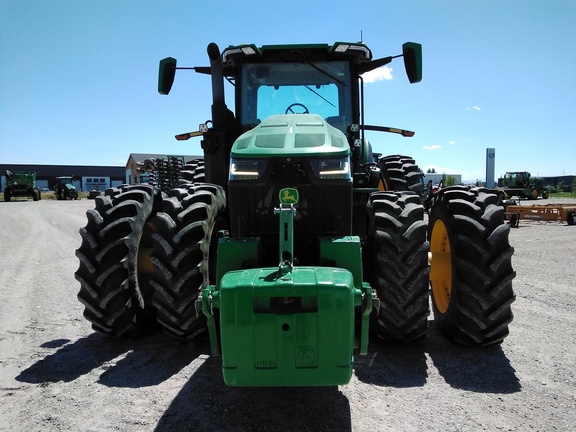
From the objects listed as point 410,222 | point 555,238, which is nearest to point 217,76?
point 410,222

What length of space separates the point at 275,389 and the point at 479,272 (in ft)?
6.34

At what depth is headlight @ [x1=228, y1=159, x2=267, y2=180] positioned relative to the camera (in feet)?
11.2

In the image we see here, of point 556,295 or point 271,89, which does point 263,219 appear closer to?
point 271,89

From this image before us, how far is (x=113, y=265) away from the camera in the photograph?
400 cm

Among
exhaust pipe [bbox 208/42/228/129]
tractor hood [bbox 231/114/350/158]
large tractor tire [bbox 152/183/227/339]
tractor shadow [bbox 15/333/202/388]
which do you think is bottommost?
tractor shadow [bbox 15/333/202/388]

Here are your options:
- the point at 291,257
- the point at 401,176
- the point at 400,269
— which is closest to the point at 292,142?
the point at 291,257

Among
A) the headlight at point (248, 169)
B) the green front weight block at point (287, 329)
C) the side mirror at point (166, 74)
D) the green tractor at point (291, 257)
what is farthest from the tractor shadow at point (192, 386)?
the side mirror at point (166, 74)

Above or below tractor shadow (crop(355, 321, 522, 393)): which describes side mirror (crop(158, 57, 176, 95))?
above

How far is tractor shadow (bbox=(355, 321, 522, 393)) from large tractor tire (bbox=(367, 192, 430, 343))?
230 mm

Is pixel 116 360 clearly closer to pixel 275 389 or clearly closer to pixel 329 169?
pixel 275 389

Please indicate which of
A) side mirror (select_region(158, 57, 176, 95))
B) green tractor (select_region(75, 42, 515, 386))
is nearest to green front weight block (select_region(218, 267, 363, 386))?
green tractor (select_region(75, 42, 515, 386))

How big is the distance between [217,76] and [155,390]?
2.92 metres

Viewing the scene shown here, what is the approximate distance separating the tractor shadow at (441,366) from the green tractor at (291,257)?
0.19m

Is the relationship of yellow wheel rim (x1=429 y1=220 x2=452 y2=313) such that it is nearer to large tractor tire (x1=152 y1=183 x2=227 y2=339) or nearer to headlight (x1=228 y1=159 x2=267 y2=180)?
headlight (x1=228 y1=159 x2=267 y2=180)
